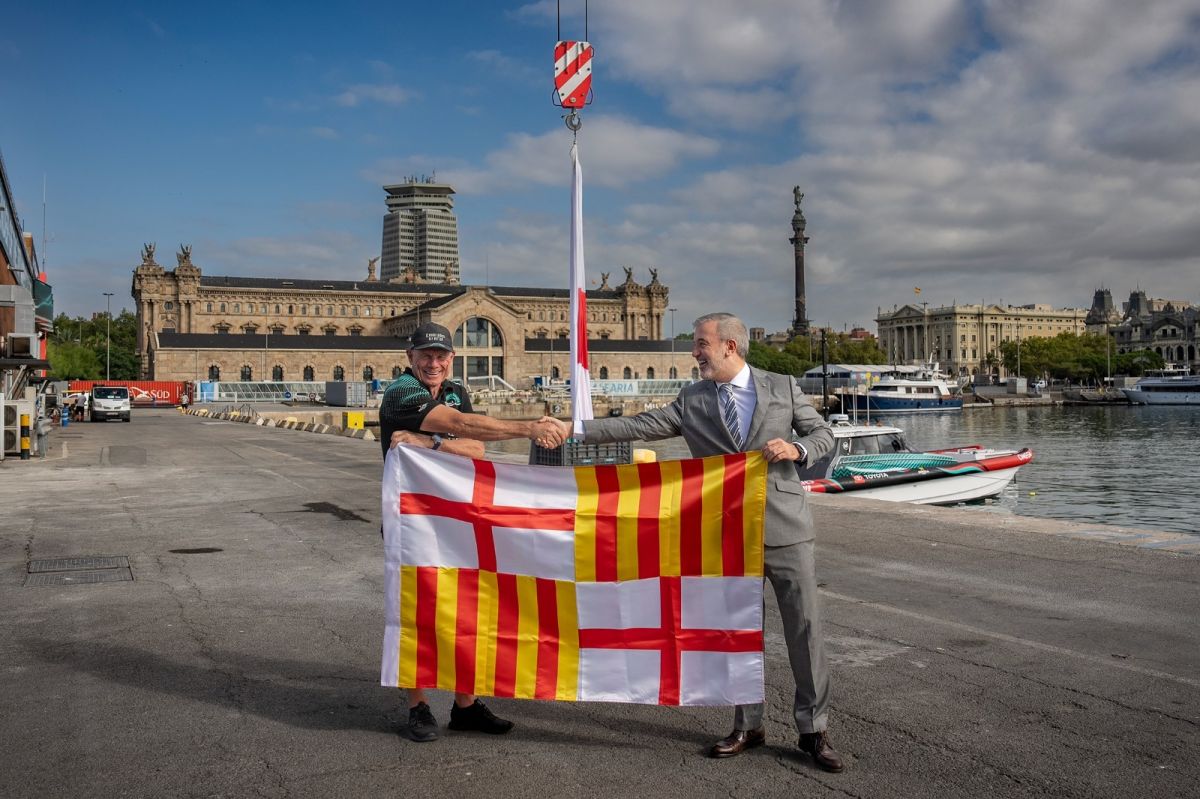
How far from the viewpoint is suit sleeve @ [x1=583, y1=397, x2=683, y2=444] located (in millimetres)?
4891

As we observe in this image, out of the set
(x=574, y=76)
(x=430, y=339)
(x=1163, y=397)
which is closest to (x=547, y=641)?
(x=430, y=339)

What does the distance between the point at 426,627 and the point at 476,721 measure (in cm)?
57

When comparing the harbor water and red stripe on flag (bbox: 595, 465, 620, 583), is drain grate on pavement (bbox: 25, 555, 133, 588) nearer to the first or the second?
red stripe on flag (bbox: 595, 465, 620, 583)

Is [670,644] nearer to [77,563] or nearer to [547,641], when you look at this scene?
[547,641]

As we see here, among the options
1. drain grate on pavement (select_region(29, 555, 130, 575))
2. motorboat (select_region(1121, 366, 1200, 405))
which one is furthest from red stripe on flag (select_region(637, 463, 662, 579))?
motorboat (select_region(1121, 366, 1200, 405))

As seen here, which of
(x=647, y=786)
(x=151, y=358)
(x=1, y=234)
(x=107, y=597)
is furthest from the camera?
(x=151, y=358)

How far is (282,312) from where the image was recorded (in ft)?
413

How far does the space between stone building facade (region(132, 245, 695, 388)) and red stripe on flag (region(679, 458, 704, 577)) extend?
10085 cm

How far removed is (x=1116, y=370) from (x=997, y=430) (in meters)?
107

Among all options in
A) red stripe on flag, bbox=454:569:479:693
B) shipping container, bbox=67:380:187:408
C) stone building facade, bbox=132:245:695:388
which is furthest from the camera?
stone building facade, bbox=132:245:695:388

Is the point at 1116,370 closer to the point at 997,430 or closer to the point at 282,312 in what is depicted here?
the point at 997,430

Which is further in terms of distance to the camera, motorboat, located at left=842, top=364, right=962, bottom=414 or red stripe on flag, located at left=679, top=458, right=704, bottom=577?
motorboat, located at left=842, top=364, right=962, bottom=414

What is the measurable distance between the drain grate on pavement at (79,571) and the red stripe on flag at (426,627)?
531 centimetres

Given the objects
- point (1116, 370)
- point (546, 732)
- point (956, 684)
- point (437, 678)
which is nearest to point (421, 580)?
point (437, 678)
